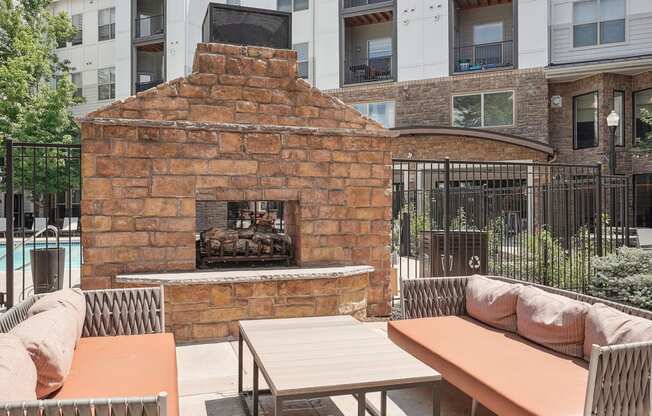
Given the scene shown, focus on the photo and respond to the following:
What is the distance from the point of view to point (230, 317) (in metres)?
5.51

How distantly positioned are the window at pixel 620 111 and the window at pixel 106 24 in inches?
823

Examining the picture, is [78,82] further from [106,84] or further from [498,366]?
[498,366]

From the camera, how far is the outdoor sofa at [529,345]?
8.43ft

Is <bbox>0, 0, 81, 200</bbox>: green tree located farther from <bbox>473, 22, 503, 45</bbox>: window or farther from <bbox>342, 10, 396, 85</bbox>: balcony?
<bbox>473, 22, 503, 45</bbox>: window

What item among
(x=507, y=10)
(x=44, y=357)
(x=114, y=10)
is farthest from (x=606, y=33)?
(x=114, y=10)

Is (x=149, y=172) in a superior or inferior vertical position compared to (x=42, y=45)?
inferior

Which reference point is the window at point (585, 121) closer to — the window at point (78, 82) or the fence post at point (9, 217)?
the fence post at point (9, 217)

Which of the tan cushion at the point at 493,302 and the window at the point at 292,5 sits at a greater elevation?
the window at the point at 292,5

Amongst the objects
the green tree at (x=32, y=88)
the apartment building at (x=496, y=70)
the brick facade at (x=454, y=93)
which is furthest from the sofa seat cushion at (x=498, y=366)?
the green tree at (x=32, y=88)

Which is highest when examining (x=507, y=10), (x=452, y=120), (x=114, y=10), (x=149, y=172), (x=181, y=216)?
(x=114, y=10)

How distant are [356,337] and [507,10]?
54.6ft

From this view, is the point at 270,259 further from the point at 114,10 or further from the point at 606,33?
the point at 114,10

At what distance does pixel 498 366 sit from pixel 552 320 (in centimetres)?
65

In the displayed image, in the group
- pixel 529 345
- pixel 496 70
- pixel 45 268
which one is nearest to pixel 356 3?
pixel 496 70
